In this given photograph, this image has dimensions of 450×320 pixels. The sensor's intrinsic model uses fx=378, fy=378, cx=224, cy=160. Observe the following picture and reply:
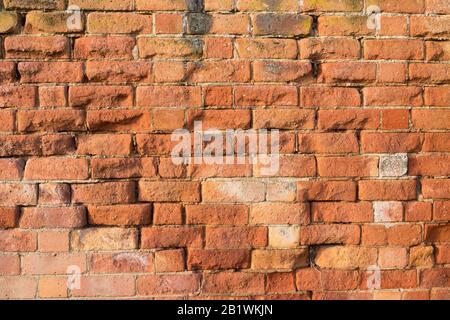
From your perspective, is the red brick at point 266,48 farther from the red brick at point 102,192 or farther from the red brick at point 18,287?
the red brick at point 18,287

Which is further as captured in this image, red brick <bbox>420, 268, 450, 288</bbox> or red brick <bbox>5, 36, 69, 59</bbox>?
red brick <bbox>420, 268, 450, 288</bbox>

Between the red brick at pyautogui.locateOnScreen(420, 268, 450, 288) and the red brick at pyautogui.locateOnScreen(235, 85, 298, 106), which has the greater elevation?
the red brick at pyautogui.locateOnScreen(235, 85, 298, 106)

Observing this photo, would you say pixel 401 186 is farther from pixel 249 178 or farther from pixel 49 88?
pixel 49 88

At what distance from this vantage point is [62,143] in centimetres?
139

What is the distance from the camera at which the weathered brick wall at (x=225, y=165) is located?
54.7 inches

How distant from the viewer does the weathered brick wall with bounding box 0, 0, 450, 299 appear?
1.39 metres

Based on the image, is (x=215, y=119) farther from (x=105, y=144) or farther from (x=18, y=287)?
(x=18, y=287)

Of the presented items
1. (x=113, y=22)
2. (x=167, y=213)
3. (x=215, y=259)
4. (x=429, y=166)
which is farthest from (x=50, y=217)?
(x=429, y=166)

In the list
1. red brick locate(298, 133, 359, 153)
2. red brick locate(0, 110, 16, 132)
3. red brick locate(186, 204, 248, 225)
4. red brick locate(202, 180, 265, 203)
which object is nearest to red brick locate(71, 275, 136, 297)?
red brick locate(186, 204, 248, 225)

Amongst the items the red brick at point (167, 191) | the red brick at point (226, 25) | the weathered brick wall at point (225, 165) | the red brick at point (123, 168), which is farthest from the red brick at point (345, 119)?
the red brick at point (123, 168)

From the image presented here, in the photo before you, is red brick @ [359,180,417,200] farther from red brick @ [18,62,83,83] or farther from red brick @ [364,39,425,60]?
red brick @ [18,62,83,83]

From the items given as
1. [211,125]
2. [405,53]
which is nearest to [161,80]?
[211,125]

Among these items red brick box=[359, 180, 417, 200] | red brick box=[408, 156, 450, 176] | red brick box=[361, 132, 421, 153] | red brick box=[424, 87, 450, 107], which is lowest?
red brick box=[359, 180, 417, 200]

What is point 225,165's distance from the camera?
4.70 ft
